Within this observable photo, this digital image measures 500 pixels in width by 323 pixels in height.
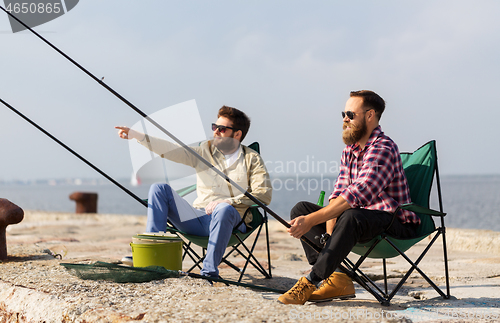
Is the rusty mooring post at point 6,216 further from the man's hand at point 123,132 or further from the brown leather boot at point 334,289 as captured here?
the brown leather boot at point 334,289

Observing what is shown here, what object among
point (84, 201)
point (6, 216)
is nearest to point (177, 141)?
point (6, 216)

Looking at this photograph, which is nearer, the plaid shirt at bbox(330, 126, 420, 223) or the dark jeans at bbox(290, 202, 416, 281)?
the dark jeans at bbox(290, 202, 416, 281)

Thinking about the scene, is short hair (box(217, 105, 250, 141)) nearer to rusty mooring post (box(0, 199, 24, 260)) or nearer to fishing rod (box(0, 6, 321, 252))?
fishing rod (box(0, 6, 321, 252))

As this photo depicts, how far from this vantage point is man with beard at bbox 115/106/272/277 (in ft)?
8.45

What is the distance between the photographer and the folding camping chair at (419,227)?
228 cm

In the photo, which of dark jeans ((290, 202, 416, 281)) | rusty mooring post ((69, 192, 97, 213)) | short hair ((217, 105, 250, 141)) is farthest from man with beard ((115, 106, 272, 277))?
rusty mooring post ((69, 192, 97, 213))

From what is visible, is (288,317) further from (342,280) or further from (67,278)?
(67,278)

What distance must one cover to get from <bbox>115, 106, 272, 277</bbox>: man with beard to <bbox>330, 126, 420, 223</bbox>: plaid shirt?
1.94 ft

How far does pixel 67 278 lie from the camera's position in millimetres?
2445

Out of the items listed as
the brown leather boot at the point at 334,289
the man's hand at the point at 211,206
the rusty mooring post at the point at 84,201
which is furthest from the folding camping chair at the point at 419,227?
the rusty mooring post at the point at 84,201

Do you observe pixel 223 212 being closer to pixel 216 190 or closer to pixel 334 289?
pixel 216 190

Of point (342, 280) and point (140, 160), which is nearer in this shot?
point (342, 280)

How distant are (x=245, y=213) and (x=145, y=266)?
2.15 ft

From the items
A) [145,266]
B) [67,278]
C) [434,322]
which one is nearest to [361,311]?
[434,322]
